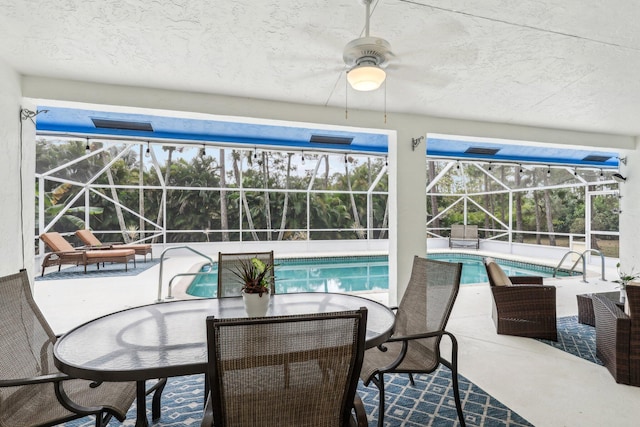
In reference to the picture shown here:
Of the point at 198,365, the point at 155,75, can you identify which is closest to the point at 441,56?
→ the point at 155,75

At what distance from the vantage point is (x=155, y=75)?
9.73ft

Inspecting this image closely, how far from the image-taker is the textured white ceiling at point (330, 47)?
2039mm

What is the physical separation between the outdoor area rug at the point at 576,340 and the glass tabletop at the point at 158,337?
220cm

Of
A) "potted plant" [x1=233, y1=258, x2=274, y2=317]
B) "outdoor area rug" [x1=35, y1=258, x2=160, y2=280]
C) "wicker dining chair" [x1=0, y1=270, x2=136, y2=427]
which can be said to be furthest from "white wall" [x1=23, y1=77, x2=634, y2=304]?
"outdoor area rug" [x1=35, y1=258, x2=160, y2=280]

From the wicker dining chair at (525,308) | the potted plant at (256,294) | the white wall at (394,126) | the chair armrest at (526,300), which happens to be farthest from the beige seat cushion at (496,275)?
the potted plant at (256,294)

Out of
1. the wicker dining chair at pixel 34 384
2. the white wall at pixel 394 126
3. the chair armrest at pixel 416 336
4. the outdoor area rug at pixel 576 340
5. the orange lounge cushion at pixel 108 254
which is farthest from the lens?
the orange lounge cushion at pixel 108 254

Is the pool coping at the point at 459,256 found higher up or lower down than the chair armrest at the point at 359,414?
lower down

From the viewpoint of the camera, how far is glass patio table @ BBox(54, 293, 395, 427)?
4.19 feet

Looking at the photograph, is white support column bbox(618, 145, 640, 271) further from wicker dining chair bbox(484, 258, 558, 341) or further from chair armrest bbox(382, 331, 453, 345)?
chair armrest bbox(382, 331, 453, 345)

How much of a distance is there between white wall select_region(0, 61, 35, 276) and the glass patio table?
166cm

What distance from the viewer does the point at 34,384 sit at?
4.43ft

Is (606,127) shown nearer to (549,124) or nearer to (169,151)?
(549,124)

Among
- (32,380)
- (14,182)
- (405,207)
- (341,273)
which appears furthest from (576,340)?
(341,273)

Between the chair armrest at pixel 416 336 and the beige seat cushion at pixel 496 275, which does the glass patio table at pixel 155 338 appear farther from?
the beige seat cushion at pixel 496 275
